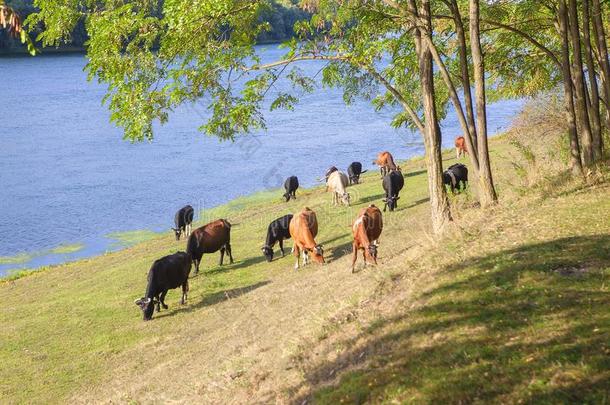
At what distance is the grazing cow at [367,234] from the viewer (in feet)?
58.0

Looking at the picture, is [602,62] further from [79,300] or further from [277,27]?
[277,27]

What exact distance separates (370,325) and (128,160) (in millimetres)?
45372

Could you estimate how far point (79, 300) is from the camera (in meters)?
21.9

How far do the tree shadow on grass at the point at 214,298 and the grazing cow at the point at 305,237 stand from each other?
1519mm

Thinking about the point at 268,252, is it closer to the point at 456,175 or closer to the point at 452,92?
the point at 452,92

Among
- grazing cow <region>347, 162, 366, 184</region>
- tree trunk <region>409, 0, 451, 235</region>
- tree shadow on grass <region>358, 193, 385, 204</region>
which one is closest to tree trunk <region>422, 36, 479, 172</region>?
tree trunk <region>409, 0, 451, 235</region>

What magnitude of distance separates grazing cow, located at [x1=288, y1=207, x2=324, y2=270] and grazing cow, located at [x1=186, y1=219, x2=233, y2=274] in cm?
280

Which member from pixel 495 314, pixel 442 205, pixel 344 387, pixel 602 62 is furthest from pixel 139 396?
pixel 602 62

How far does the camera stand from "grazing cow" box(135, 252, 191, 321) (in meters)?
19.2

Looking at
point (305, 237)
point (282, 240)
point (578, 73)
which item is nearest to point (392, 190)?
point (282, 240)

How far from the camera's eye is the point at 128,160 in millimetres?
53500

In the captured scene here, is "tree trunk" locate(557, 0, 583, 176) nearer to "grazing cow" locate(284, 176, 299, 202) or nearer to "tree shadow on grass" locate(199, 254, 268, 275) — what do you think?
"tree shadow on grass" locate(199, 254, 268, 275)

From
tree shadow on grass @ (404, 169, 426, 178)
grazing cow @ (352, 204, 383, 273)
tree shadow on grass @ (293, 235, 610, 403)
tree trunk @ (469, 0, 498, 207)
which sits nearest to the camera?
tree shadow on grass @ (293, 235, 610, 403)

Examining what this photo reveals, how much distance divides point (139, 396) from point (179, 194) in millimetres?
31289
